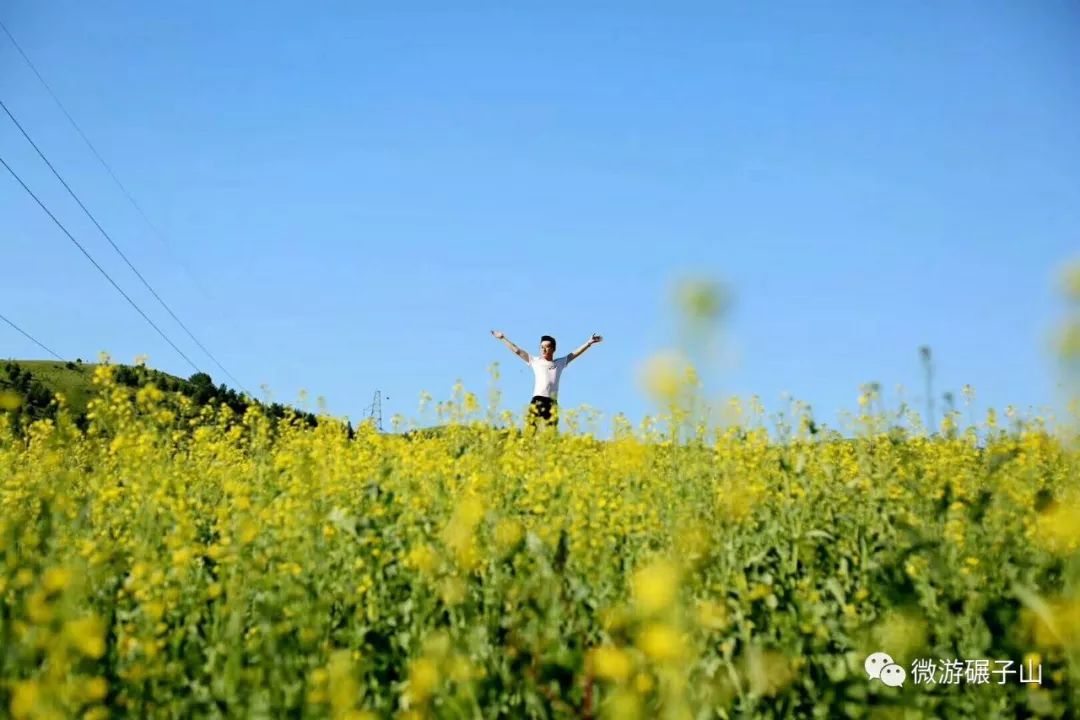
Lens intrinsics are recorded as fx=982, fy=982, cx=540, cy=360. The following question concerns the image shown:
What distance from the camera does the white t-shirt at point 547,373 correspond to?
1512 centimetres

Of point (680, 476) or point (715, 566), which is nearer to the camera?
point (715, 566)

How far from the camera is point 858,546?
5152mm

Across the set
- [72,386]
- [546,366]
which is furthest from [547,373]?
[72,386]

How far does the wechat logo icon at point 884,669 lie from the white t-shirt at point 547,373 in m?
11.4

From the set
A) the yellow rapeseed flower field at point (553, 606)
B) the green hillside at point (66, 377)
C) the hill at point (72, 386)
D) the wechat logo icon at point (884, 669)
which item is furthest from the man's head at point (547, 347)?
the green hillside at point (66, 377)

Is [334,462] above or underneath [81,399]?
underneath

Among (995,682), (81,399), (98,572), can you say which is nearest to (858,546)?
(995,682)

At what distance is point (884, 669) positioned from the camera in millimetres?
3744

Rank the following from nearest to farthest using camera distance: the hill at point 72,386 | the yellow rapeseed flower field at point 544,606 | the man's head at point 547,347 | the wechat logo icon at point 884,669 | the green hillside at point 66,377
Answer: the yellow rapeseed flower field at point 544,606
the wechat logo icon at point 884,669
the man's head at point 547,347
the hill at point 72,386
the green hillside at point 66,377

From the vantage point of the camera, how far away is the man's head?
15.1m

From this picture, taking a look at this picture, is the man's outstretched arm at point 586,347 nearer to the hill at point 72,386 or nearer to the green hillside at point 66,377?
the hill at point 72,386

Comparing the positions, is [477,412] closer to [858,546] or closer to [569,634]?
[858,546]

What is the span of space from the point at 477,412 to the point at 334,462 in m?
1.54

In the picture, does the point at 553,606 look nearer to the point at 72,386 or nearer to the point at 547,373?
the point at 547,373
